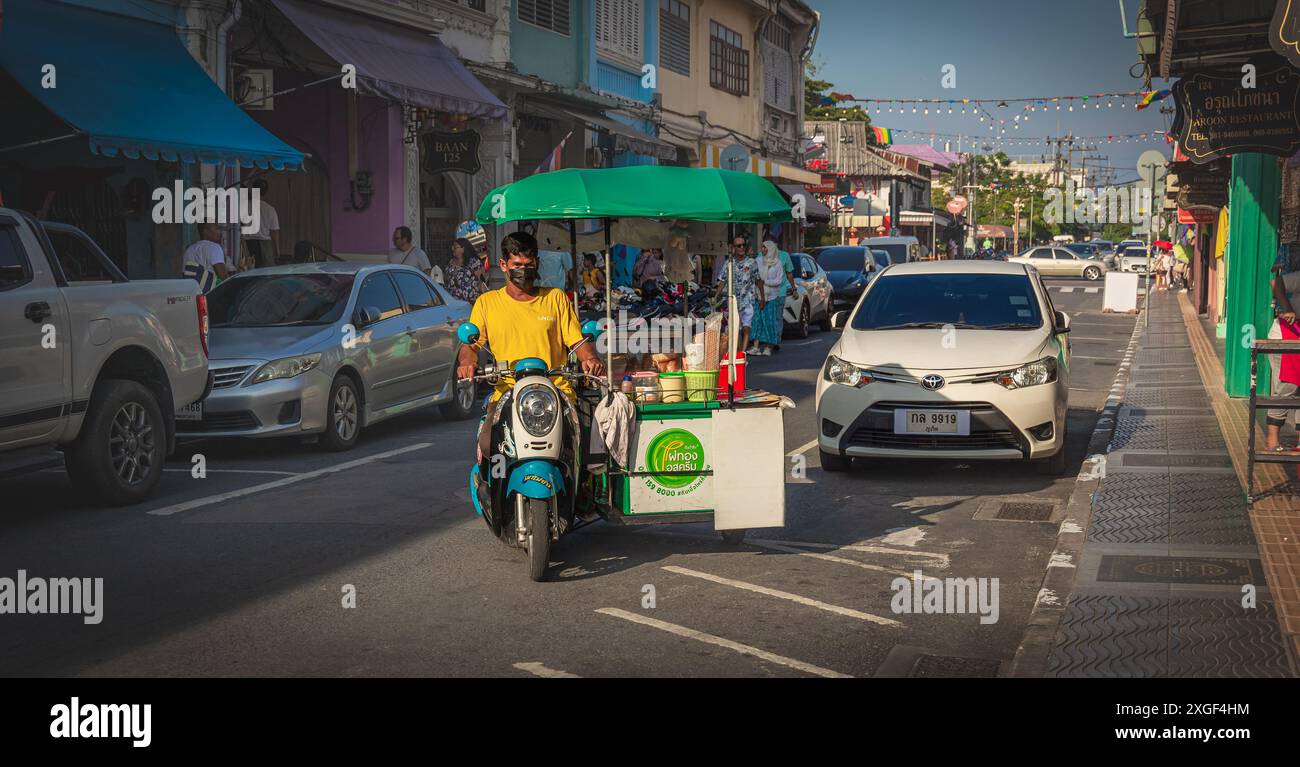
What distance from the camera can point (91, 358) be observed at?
896 centimetres

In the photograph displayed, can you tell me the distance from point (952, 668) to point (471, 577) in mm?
2704

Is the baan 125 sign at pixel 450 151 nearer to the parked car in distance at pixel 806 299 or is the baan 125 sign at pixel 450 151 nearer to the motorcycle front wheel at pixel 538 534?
the parked car in distance at pixel 806 299

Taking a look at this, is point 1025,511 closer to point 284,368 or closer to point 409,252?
point 284,368

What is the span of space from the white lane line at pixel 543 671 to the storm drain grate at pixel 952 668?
54.7 inches

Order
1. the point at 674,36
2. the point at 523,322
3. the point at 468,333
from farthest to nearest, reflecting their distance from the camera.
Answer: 1. the point at 674,36
2. the point at 523,322
3. the point at 468,333

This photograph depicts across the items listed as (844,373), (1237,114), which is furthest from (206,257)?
(1237,114)

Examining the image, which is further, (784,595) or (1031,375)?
(1031,375)

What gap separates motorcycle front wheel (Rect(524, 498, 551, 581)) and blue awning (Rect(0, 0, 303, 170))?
8473 mm

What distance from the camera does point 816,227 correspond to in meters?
56.0

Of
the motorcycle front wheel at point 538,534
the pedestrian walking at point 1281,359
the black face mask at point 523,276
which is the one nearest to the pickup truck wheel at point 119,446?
the black face mask at point 523,276

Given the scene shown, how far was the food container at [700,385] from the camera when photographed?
7789 mm

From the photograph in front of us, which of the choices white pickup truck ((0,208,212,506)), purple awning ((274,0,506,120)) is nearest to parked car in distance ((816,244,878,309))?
purple awning ((274,0,506,120))
